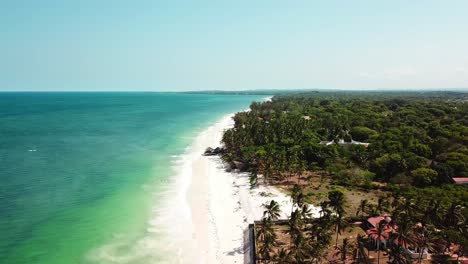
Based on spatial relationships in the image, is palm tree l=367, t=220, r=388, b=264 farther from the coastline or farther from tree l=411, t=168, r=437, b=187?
tree l=411, t=168, r=437, b=187

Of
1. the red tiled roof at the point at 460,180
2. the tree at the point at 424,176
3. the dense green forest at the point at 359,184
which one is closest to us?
the dense green forest at the point at 359,184

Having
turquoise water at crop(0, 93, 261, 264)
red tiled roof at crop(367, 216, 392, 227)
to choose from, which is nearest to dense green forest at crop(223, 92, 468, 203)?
red tiled roof at crop(367, 216, 392, 227)

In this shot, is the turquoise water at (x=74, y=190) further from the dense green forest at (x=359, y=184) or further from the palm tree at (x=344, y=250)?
the palm tree at (x=344, y=250)

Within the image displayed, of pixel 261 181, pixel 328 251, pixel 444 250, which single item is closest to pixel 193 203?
pixel 261 181

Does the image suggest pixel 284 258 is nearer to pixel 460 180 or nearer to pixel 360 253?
pixel 360 253

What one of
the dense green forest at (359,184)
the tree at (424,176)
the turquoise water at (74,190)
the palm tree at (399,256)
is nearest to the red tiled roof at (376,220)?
the dense green forest at (359,184)

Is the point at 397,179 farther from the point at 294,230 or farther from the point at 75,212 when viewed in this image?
the point at 75,212

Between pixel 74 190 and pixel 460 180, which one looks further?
pixel 74 190

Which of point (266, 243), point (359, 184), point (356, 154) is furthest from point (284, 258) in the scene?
point (356, 154)
